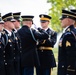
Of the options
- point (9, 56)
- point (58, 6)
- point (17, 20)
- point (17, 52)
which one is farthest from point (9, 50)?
point (58, 6)

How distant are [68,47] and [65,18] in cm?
61

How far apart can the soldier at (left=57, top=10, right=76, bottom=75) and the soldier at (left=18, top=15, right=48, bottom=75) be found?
74.4 inches

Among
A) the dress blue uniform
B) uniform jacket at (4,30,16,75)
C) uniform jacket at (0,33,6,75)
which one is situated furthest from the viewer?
the dress blue uniform

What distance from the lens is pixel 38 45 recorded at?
374 inches

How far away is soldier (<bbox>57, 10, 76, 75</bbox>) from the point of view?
22.7 feet

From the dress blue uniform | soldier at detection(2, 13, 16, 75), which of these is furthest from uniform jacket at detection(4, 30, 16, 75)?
the dress blue uniform

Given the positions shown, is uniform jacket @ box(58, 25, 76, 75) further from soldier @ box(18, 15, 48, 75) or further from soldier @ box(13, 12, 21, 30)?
soldier @ box(13, 12, 21, 30)

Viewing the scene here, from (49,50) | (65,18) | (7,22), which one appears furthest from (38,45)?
(65,18)

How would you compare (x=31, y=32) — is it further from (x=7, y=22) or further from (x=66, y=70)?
(x=66, y=70)

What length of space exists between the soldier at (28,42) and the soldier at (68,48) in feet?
6.20

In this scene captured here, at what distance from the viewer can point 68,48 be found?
22.8ft

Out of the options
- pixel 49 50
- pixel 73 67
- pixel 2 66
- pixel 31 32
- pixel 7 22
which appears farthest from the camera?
pixel 49 50

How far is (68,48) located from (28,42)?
2283 millimetres

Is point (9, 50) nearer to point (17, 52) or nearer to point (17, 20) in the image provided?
point (17, 52)
